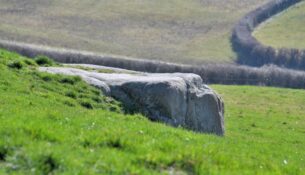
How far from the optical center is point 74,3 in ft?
448

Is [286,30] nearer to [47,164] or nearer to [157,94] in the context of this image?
[157,94]

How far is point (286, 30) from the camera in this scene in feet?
415

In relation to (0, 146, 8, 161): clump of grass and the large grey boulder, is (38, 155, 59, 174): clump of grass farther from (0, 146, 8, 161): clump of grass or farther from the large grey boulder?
the large grey boulder

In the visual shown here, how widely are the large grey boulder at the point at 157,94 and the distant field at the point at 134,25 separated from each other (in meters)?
76.1

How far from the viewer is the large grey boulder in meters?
26.5

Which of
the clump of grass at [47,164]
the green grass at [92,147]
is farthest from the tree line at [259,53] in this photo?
the clump of grass at [47,164]

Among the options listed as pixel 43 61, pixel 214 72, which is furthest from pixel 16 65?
pixel 214 72

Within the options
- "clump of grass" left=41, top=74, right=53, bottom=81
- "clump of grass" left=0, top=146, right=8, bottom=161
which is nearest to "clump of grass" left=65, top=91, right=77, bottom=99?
"clump of grass" left=41, top=74, right=53, bottom=81

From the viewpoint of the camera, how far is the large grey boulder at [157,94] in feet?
86.8

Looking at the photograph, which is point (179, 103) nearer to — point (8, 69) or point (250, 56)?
point (8, 69)

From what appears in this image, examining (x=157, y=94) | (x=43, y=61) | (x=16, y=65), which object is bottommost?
(x=157, y=94)

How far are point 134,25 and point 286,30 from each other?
29.1 metres

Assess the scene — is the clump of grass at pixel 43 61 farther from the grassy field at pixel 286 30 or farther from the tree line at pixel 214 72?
the grassy field at pixel 286 30

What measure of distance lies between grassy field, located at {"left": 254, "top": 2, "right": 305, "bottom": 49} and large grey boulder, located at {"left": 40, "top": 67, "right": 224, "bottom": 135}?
291 feet
